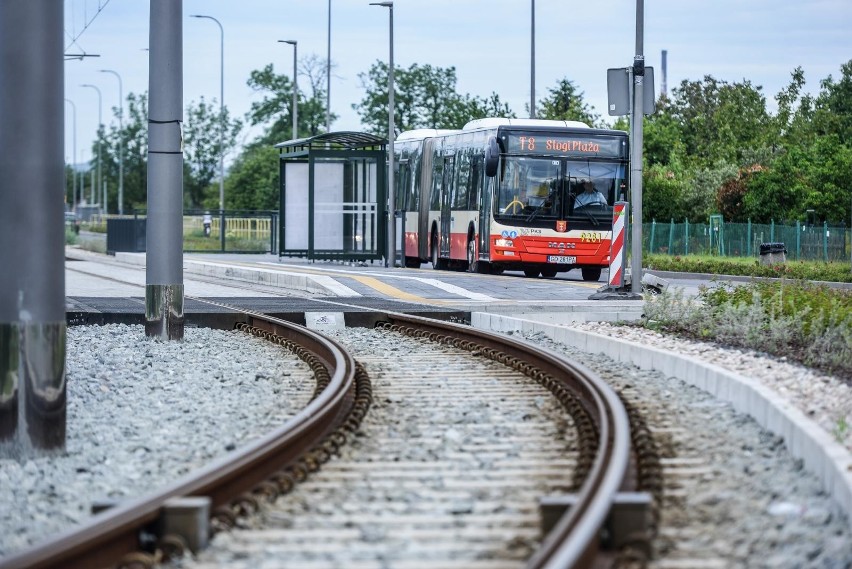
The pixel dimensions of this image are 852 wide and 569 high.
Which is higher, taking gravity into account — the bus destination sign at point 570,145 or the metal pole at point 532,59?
the metal pole at point 532,59

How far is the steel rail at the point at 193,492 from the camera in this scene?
5422 millimetres

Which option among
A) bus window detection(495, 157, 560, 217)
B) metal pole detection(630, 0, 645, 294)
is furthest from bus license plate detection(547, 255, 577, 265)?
metal pole detection(630, 0, 645, 294)

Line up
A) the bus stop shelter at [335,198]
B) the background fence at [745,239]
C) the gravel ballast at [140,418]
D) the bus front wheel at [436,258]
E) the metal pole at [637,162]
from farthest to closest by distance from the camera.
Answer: the background fence at [745,239]
the bus front wheel at [436,258]
the bus stop shelter at [335,198]
the metal pole at [637,162]
the gravel ballast at [140,418]

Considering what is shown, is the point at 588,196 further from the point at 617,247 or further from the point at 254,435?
the point at 254,435

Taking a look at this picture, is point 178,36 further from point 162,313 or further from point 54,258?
point 54,258

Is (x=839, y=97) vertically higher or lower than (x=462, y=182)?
higher

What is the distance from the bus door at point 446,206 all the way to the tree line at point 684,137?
17.1 metres

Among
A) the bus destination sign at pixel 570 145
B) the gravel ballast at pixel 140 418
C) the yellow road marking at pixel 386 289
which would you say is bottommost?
the gravel ballast at pixel 140 418

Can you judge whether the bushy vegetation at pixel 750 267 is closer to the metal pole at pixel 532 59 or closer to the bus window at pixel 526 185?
the metal pole at pixel 532 59

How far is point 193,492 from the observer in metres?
6.54

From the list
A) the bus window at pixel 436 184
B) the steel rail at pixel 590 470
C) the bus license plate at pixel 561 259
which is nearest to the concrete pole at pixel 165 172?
the steel rail at pixel 590 470

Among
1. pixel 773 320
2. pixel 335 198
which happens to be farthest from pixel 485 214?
pixel 773 320

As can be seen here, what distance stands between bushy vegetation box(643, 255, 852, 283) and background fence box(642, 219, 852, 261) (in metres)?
1.35

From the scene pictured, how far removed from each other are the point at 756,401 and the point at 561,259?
2352 centimetres
